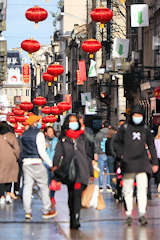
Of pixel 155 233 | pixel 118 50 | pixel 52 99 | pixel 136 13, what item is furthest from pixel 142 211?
pixel 52 99

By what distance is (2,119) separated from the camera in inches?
719

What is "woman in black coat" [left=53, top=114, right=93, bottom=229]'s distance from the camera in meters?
12.7

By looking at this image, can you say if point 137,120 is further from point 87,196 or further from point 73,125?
point 87,196

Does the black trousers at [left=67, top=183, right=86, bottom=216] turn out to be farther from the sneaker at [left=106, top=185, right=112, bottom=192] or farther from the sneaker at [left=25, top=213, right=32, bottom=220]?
the sneaker at [left=106, top=185, right=112, bottom=192]

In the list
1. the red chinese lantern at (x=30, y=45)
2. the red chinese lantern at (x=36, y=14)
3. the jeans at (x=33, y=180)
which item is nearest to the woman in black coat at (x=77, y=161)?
the jeans at (x=33, y=180)

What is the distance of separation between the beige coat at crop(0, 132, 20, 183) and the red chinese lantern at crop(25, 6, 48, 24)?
11.8 meters

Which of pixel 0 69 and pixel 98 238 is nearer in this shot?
pixel 98 238

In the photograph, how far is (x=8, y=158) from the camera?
17094mm

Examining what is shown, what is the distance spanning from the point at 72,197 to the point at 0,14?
6654 cm

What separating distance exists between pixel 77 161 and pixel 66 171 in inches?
8.4

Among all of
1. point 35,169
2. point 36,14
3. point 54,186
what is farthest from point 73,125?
point 36,14

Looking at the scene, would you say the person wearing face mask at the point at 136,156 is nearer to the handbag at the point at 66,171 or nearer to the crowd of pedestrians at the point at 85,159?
the crowd of pedestrians at the point at 85,159

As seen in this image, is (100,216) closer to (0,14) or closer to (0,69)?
(0,14)

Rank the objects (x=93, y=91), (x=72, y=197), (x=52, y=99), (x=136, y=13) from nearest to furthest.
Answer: (x=72, y=197)
(x=136, y=13)
(x=93, y=91)
(x=52, y=99)
